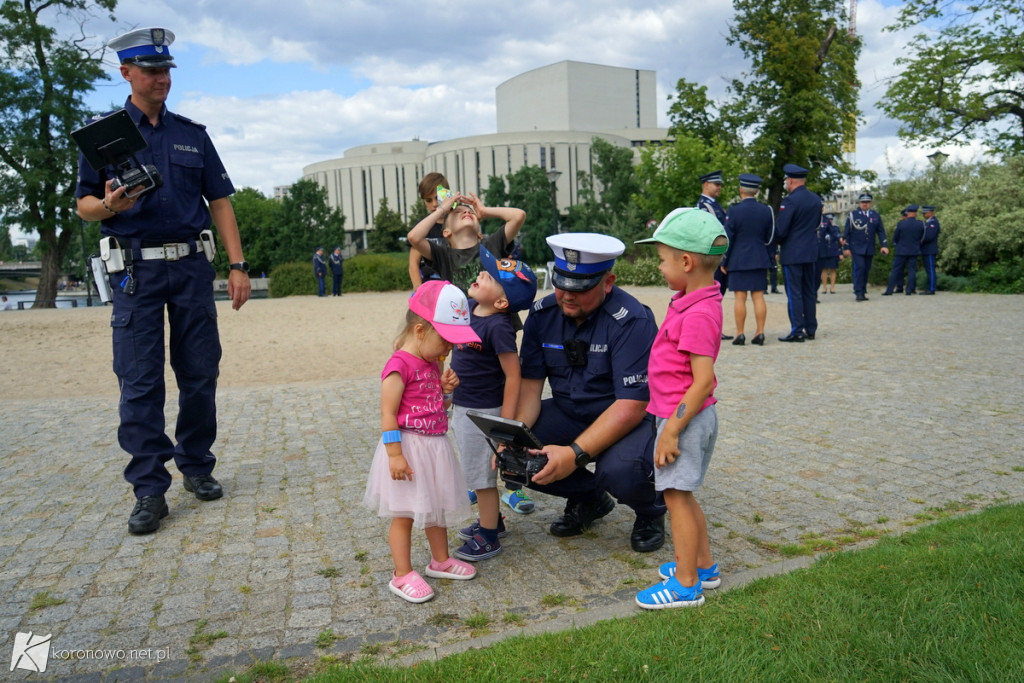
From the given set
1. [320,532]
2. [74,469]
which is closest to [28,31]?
[74,469]

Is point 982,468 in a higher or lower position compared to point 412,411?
lower

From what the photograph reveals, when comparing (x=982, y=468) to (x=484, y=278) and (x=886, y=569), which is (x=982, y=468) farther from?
(x=484, y=278)

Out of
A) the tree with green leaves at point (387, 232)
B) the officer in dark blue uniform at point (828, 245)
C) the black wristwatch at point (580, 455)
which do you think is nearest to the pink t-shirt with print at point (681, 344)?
the black wristwatch at point (580, 455)

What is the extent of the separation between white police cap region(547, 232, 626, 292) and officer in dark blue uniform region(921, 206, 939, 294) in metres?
18.1

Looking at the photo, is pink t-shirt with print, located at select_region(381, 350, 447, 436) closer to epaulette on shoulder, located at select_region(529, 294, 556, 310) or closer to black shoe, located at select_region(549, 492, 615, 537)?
epaulette on shoulder, located at select_region(529, 294, 556, 310)

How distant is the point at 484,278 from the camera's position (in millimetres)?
4145

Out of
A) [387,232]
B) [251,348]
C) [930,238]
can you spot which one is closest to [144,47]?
[251,348]

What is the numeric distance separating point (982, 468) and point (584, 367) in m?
2.94

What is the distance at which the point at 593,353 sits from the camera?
13.3 feet

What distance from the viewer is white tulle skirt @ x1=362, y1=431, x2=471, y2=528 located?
3.56 meters

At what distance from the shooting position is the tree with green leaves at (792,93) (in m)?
37.3

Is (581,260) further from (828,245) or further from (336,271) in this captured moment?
(336,271)

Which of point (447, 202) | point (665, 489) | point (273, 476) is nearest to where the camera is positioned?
point (665, 489)

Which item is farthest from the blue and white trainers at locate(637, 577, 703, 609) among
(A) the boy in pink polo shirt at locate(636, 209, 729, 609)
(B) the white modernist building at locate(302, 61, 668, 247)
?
(B) the white modernist building at locate(302, 61, 668, 247)
